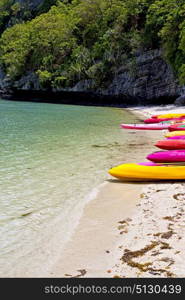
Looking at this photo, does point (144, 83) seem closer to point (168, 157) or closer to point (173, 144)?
point (173, 144)

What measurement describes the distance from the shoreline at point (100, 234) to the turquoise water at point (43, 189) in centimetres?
20

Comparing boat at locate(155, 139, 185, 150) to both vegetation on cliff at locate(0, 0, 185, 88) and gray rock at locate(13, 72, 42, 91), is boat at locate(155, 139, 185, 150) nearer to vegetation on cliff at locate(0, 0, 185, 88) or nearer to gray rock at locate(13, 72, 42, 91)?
vegetation on cliff at locate(0, 0, 185, 88)

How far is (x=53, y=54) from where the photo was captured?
56250 millimetres

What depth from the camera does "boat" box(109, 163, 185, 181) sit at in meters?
8.59

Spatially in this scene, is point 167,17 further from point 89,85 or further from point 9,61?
point 9,61

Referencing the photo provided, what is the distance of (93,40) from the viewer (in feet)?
171

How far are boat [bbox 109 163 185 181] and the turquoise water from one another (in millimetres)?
692

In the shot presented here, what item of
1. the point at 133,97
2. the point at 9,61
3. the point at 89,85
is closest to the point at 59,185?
the point at 133,97

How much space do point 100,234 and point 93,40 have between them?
50.1 meters

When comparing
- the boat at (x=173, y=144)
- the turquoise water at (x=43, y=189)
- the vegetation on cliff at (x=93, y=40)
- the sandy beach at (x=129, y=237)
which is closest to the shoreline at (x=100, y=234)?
the sandy beach at (x=129, y=237)

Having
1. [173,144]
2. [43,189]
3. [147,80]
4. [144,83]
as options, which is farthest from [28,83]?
[43,189]

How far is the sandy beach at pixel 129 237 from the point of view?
4375 millimetres

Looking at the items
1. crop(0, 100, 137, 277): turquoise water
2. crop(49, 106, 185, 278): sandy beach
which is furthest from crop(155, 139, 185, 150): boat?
crop(49, 106, 185, 278): sandy beach

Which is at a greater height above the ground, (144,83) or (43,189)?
(144,83)
